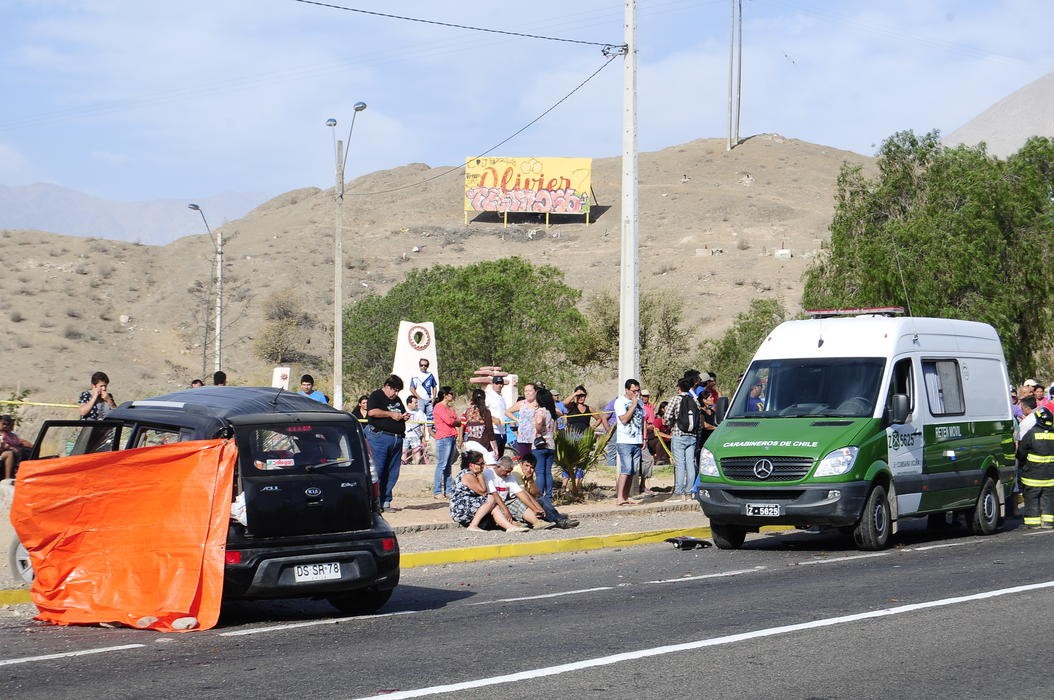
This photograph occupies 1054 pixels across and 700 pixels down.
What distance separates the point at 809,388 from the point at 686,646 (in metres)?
7.05

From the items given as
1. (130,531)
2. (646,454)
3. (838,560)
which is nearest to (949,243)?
(646,454)

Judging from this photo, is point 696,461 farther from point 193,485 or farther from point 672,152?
point 672,152

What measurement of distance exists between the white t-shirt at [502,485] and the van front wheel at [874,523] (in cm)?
432

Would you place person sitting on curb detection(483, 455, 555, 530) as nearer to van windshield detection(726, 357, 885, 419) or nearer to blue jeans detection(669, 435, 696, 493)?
van windshield detection(726, 357, 885, 419)

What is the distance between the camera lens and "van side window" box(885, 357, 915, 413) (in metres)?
14.4

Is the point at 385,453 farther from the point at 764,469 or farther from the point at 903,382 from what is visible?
the point at 903,382

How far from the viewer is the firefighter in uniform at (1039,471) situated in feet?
55.2

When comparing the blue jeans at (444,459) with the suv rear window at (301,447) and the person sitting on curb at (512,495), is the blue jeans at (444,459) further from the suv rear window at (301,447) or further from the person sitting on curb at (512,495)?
the suv rear window at (301,447)

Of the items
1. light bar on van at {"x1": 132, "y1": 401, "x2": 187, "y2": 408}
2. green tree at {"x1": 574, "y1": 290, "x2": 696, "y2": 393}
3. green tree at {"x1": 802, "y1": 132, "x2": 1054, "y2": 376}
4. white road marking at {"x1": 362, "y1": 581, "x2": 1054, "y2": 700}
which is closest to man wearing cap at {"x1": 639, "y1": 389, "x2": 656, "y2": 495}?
white road marking at {"x1": 362, "y1": 581, "x2": 1054, "y2": 700}

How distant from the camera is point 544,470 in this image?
57.3 ft

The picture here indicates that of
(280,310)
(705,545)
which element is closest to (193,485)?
(705,545)

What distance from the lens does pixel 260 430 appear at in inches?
371

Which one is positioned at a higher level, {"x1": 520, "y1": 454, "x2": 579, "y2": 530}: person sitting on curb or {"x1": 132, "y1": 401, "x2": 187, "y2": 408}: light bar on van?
{"x1": 132, "y1": 401, "x2": 187, "y2": 408}: light bar on van

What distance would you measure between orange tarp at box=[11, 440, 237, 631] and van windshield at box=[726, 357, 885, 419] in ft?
24.1
